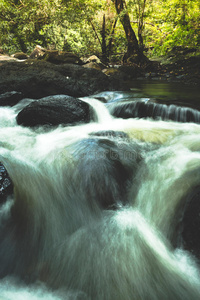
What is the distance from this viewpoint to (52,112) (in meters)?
4.72

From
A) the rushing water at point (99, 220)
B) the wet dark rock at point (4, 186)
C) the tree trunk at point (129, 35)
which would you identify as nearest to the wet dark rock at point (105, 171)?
the rushing water at point (99, 220)

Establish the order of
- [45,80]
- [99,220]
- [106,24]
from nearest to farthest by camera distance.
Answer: [99,220] → [45,80] → [106,24]

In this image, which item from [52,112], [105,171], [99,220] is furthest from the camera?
[52,112]

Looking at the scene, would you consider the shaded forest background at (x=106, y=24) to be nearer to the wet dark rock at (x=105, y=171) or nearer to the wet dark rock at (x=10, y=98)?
the wet dark rock at (x=10, y=98)

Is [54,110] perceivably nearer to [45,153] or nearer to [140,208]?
[45,153]

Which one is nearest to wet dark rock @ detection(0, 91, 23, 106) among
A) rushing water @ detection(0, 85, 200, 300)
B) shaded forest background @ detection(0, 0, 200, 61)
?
rushing water @ detection(0, 85, 200, 300)

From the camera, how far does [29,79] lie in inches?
248

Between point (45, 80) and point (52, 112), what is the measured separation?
217 centimetres

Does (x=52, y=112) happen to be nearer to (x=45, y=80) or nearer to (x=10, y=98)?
(x=45, y=80)

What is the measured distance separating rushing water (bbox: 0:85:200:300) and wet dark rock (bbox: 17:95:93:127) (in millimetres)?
1015

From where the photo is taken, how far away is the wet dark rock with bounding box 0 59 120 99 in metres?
6.30

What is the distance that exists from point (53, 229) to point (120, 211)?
844 millimetres

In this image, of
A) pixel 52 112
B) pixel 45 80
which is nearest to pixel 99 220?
pixel 52 112

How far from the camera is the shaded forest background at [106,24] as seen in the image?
31.7 ft
